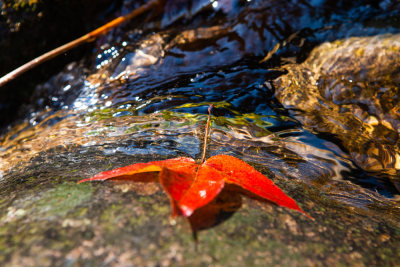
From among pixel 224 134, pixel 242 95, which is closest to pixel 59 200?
pixel 224 134

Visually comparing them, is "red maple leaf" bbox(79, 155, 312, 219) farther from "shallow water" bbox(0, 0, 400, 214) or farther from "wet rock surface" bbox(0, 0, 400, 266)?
"shallow water" bbox(0, 0, 400, 214)

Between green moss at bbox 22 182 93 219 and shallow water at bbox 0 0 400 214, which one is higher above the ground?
green moss at bbox 22 182 93 219

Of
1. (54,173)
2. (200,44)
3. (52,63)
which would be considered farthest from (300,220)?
(52,63)

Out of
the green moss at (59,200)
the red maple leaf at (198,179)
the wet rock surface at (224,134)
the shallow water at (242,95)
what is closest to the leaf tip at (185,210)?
the red maple leaf at (198,179)

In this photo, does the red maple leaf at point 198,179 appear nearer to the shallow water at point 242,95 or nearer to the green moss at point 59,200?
the green moss at point 59,200

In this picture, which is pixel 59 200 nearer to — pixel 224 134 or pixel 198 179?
pixel 198 179

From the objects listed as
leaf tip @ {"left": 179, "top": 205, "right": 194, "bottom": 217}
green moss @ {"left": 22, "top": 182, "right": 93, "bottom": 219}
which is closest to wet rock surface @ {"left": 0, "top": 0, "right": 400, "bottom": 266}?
green moss @ {"left": 22, "top": 182, "right": 93, "bottom": 219}
